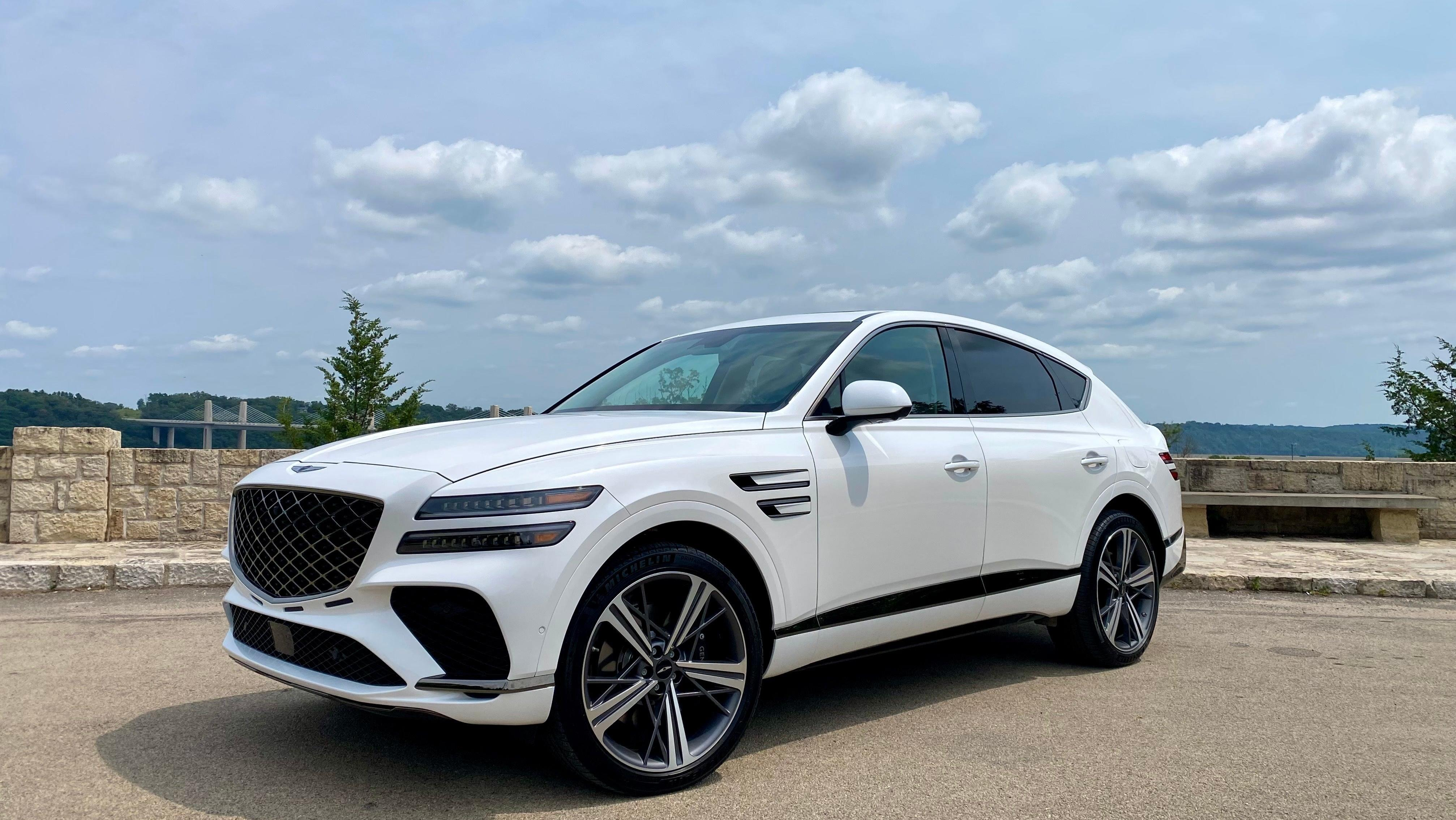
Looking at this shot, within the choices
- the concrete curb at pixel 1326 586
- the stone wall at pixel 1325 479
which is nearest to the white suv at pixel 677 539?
the concrete curb at pixel 1326 586

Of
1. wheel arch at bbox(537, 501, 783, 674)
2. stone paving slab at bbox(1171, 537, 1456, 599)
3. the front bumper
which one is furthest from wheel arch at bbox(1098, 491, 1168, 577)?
the front bumper

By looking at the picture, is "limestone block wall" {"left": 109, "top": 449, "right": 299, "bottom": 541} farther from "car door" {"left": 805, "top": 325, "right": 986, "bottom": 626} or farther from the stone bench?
the stone bench

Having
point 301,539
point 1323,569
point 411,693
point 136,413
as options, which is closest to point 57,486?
point 301,539

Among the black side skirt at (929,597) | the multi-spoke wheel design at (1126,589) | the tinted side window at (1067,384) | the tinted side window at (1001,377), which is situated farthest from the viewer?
the tinted side window at (1067,384)

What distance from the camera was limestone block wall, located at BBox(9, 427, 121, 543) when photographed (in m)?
10.0

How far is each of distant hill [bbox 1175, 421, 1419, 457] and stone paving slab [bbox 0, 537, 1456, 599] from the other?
241 inches

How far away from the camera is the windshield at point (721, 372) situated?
4.27 meters

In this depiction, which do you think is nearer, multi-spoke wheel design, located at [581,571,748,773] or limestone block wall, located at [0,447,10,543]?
multi-spoke wheel design, located at [581,571,748,773]

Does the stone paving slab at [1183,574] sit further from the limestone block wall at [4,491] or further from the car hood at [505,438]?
the car hood at [505,438]

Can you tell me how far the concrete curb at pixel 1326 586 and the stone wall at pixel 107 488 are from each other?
8502 millimetres

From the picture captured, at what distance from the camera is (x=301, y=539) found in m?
3.43

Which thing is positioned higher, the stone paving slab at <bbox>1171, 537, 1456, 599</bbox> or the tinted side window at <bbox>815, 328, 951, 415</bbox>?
the tinted side window at <bbox>815, 328, 951, 415</bbox>

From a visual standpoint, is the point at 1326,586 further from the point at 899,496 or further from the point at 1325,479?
the point at 899,496

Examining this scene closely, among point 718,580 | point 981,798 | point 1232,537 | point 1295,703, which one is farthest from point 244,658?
point 1232,537
